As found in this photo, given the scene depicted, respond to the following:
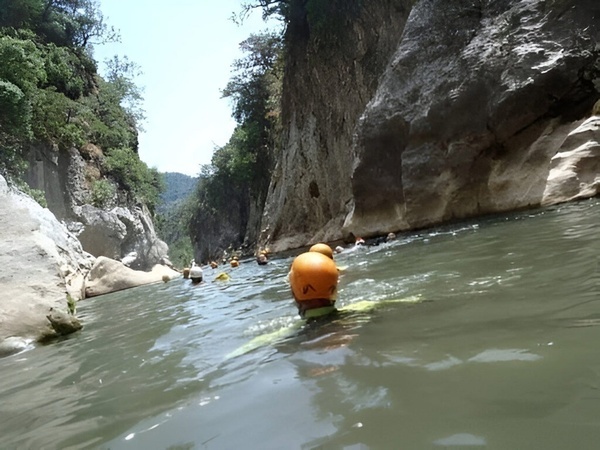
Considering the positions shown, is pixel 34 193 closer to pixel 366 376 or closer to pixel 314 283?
pixel 314 283

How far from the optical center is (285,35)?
24766 mm

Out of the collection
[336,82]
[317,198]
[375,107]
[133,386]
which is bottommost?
[133,386]

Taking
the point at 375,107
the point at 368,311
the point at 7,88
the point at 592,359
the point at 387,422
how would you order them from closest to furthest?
the point at 387,422
the point at 592,359
the point at 368,311
the point at 375,107
the point at 7,88

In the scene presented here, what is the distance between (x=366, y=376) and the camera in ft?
7.50

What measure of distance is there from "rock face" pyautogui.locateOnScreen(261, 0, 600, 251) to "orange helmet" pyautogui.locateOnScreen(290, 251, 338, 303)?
7.98 m

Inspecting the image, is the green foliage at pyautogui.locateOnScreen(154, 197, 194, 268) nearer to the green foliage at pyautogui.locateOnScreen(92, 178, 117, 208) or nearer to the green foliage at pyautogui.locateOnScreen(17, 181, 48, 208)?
the green foliage at pyautogui.locateOnScreen(92, 178, 117, 208)

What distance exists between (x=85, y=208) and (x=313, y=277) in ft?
69.3

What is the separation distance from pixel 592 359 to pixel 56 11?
34116 mm

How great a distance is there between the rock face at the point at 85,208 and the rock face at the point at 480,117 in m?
12.3

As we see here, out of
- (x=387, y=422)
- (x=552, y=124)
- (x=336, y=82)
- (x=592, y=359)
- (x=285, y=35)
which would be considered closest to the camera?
(x=387, y=422)

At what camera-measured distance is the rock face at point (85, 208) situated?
2186cm

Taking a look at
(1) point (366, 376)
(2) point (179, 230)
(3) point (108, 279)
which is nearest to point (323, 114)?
(3) point (108, 279)

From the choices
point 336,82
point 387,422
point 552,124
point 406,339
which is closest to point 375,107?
point 552,124

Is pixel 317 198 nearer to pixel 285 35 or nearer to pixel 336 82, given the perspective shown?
pixel 336 82
